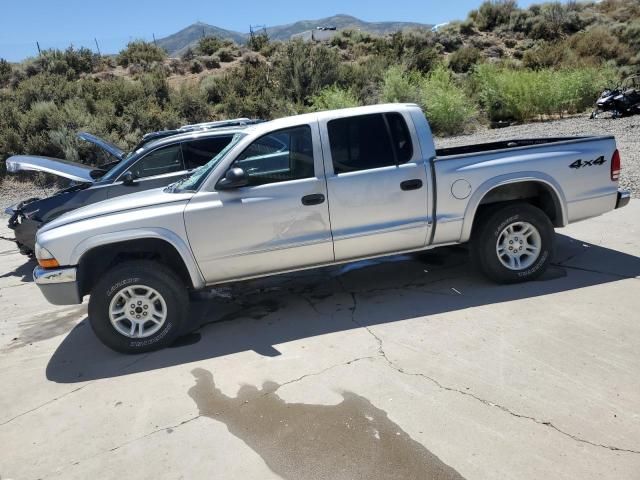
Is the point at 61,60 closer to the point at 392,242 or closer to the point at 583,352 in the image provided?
the point at 392,242

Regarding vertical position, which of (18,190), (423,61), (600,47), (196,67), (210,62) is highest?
(210,62)

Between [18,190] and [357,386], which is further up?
[18,190]

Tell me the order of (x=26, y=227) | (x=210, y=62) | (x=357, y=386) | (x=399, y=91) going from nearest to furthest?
(x=357, y=386), (x=26, y=227), (x=399, y=91), (x=210, y=62)

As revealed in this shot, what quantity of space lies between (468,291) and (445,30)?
1453 inches

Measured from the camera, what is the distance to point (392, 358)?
4.24 metres

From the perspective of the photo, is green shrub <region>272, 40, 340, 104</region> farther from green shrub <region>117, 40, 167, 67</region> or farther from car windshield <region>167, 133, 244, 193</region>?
car windshield <region>167, 133, 244, 193</region>

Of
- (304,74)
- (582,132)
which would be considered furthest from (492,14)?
(582,132)

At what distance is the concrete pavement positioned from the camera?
3150mm

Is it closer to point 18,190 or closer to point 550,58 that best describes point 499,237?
point 18,190

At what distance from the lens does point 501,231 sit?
210 inches

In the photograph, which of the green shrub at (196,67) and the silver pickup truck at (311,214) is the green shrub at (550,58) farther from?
the silver pickup truck at (311,214)

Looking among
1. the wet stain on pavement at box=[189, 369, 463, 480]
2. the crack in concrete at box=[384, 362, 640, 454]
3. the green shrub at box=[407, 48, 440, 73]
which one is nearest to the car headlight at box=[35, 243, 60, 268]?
the wet stain on pavement at box=[189, 369, 463, 480]

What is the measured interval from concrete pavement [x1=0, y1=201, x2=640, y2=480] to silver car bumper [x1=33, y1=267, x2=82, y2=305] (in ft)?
2.04

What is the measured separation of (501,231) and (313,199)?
1.93 metres
